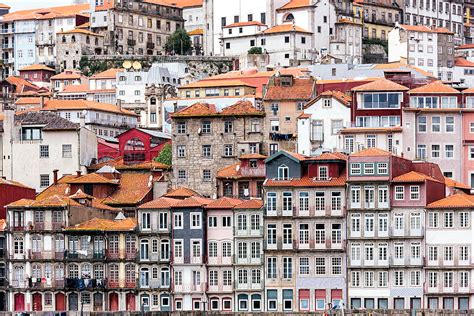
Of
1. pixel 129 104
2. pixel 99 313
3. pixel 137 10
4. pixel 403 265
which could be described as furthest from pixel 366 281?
pixel 137 10

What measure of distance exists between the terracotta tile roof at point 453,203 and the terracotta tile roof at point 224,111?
68.6 feet

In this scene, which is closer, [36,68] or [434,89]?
[434,89]

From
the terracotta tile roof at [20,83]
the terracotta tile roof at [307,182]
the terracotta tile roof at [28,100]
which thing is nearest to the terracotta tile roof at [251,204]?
the terracotta tile roof at [307,182]

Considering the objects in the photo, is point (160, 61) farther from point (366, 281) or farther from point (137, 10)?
point (366, 281)

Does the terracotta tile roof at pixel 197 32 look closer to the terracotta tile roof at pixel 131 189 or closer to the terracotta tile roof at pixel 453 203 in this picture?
the terracotta tile roof at pixel 131 189

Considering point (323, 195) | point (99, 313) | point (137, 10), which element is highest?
point (137, 10)

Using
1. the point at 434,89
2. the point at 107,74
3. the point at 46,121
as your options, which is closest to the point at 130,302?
the point at 46,121

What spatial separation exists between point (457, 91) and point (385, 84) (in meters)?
4.61

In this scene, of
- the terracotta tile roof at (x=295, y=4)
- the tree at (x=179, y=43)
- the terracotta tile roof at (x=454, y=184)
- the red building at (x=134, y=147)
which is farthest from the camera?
the tree at (x=179, y=43)

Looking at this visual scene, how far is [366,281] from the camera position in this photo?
103688mm

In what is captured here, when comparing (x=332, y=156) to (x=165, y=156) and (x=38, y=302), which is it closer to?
(x=38, y=302)

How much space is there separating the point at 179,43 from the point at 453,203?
87.7 metres

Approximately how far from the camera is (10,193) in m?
115

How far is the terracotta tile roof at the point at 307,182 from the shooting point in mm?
104938
